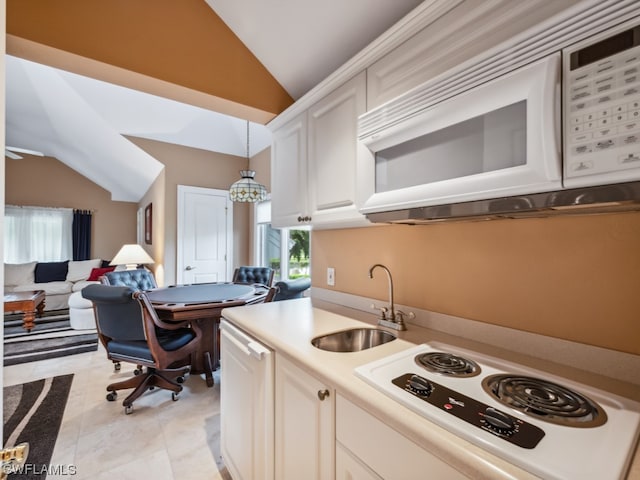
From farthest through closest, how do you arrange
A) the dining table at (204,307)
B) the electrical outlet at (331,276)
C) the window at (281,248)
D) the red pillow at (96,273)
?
the red pillow at (96,273) → the window at (281,248) → the dining table at (204,307) → the electrical outlet at (331,276)

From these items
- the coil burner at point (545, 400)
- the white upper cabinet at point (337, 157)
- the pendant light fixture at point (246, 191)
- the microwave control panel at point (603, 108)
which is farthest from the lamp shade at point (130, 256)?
the microwave control panel at point (603, 108)

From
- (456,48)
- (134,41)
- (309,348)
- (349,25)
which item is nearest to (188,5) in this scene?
(134,41)

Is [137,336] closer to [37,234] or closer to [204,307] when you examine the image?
[204,307]

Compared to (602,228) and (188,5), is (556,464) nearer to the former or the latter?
(602,228)

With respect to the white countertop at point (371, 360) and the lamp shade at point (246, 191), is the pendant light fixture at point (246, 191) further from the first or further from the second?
the white countertop at point (371, 360)

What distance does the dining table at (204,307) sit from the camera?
7.60ft

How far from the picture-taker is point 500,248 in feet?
3.67

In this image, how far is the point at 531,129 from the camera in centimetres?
71

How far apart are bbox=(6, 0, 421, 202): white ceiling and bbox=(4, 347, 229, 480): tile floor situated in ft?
8.17

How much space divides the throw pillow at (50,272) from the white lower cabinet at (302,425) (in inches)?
266

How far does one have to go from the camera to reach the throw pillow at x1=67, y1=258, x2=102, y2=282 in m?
5.72

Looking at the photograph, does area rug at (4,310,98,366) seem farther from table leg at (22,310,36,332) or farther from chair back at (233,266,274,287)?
chair back at (233,266,274,287)

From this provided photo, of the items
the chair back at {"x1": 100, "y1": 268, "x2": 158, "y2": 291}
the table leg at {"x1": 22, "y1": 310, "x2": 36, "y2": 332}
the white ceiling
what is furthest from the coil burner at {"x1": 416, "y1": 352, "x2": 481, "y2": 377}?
the table leg at {"x1": 22, "y1": 310, "x2": 36, "y2": 332}

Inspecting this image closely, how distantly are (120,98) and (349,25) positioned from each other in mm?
3324
